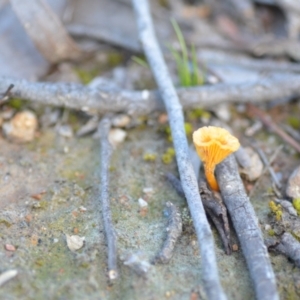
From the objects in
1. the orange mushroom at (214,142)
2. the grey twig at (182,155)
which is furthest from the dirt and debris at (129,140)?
the orange mushroom at (214,142)

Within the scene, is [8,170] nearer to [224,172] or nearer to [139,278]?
[139,278]

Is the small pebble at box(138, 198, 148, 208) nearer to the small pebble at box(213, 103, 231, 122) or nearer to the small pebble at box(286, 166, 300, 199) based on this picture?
the small pebble at box(286, 166, 300, 199)

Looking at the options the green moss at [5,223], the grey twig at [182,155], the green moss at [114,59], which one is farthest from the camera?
the green moss at [114,59]

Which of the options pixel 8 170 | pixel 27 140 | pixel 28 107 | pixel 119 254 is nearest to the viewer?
pixel 119 254

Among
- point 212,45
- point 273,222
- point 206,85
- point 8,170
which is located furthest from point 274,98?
point 8,170

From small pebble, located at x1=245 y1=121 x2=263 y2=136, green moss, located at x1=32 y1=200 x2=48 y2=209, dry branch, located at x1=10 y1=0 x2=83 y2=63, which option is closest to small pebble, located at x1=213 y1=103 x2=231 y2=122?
small pebble, located at x1=245 y1=121 x2=263 y2=136

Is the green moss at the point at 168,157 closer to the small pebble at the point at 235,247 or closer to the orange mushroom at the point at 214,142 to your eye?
the orange mushroom at the point at 214,142

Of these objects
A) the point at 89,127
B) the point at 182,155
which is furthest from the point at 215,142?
the point at 89,127
